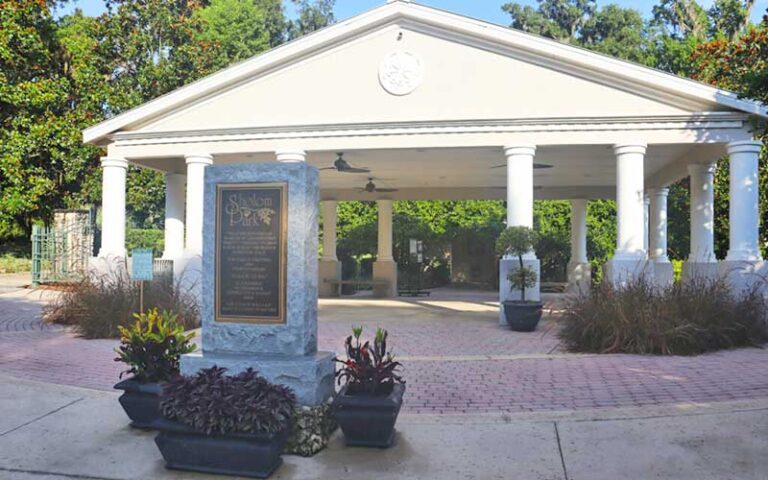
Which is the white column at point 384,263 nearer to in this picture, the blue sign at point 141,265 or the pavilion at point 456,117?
the pavilion at point 456,117

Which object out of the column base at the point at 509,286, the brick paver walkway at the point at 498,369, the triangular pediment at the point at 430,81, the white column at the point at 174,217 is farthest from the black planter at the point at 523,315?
the white column at the point at 174,217

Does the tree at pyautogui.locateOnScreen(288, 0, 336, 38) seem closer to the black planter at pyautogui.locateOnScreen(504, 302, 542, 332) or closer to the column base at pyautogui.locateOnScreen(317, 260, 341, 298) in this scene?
→ the column base at pyautogui.locateOnScreen(317, 260, 341, 298)

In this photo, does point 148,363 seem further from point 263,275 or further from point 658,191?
point 658,191

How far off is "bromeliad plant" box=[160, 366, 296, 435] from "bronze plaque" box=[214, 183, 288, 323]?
0.76 m

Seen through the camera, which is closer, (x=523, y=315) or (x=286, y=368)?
(x=286, y=368)

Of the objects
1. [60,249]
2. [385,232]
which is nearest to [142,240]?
[60,249]

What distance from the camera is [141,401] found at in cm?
564

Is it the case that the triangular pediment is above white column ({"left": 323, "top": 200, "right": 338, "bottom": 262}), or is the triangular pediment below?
above

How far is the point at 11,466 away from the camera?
15.9 feet

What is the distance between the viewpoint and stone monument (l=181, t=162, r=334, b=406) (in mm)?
5438

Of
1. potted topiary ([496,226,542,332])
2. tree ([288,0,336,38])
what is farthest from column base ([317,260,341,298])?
tree ([288,0,336,38])

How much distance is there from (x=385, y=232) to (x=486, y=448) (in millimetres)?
17254

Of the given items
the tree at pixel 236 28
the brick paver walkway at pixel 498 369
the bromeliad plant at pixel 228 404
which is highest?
the tree at pixel 236 28

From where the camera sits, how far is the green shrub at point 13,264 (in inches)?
1040
